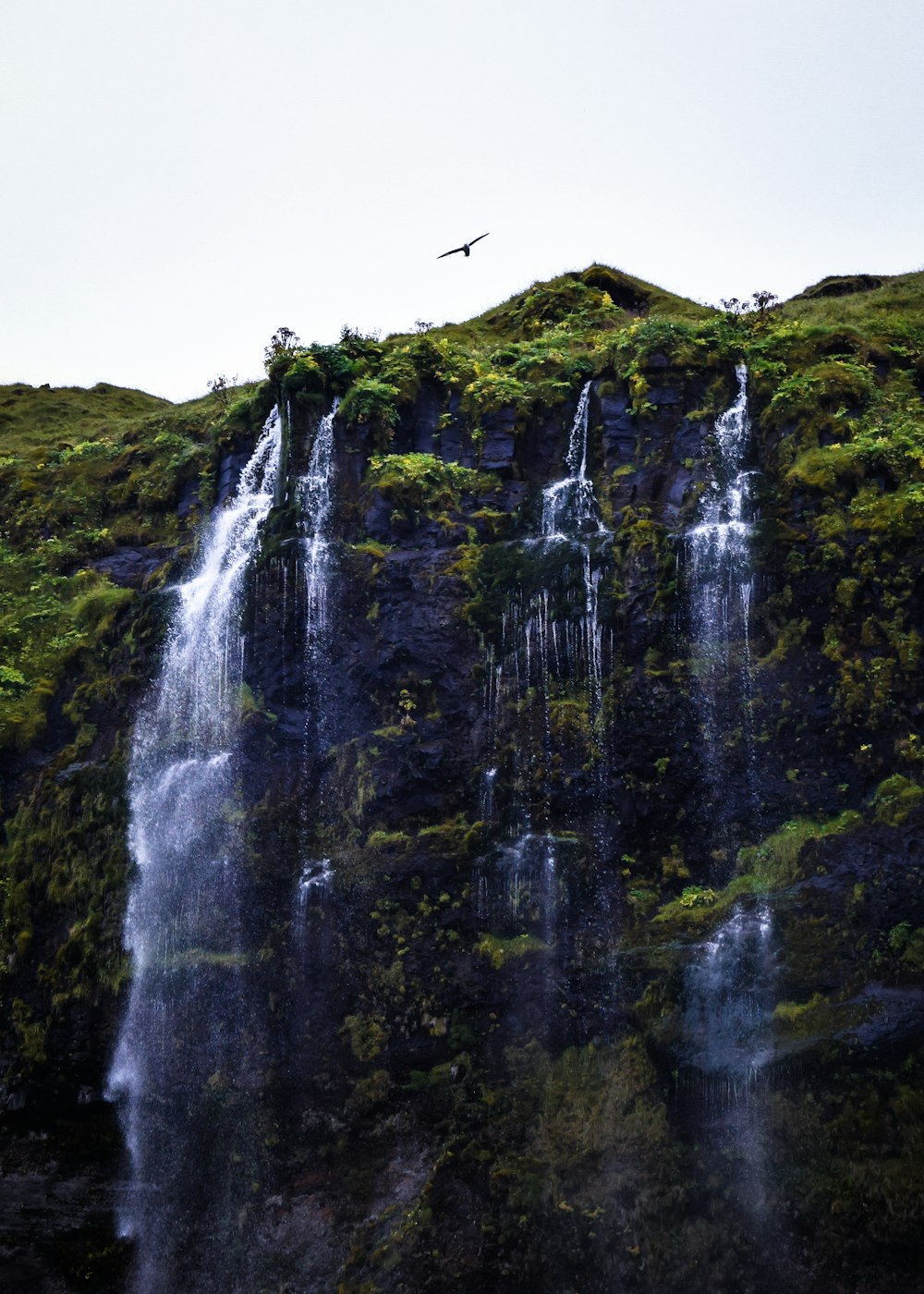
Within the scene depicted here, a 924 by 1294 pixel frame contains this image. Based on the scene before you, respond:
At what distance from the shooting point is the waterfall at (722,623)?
14.8 metres

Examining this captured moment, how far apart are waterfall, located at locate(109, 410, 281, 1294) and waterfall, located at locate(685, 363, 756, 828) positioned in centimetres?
814

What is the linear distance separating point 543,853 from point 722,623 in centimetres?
476

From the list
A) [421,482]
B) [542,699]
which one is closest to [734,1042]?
[542,699]

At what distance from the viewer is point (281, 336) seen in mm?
20688

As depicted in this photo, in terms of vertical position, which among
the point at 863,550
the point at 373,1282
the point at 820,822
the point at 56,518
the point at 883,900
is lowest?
the point at 373,1282

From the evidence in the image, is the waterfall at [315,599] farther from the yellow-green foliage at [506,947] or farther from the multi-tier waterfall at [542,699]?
the multi-tier waterfall at [542,699]

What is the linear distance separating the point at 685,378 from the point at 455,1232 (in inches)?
593

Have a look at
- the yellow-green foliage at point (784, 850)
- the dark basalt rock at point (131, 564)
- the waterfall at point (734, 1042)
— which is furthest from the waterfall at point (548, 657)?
the dark basalt rock at point (131, 564)

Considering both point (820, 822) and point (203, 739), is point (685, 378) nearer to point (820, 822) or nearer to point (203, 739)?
point (820, 822)

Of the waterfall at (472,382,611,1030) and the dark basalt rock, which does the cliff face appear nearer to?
the waterfall at (472,382,611,1030)

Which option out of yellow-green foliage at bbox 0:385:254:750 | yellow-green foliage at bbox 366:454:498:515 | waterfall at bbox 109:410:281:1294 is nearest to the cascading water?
yellow-green foliage at bbox 366:454:498:515

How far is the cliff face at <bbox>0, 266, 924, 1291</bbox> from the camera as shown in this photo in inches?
515

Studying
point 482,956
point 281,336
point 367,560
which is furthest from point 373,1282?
point 281,336

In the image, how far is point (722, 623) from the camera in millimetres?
15500
